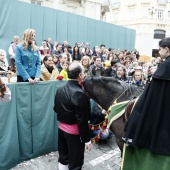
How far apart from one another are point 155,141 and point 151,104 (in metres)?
0.39

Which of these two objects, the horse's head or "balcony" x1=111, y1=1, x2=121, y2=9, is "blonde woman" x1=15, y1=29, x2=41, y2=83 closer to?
the horse's head

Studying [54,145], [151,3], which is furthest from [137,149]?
[151,3]

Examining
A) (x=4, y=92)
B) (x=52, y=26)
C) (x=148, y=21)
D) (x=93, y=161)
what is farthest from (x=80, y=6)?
(x=148, y=21)

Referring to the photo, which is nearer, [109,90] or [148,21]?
[109,90]

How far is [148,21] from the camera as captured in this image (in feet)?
130

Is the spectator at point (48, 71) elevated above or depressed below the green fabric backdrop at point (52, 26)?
below

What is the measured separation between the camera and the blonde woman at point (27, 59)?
4.51m

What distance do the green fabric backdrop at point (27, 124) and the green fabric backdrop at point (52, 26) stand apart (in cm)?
606

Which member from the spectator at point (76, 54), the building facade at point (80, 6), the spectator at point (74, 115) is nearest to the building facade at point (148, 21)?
the building facade at point (80, 6)

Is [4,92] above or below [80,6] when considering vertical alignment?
below

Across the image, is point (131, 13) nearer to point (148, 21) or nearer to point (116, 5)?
point (116, 5)

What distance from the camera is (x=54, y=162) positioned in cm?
436

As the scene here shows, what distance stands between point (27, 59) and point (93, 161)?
2645 millimetres

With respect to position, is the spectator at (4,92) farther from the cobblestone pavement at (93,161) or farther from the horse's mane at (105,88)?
the cobblestone pavement at (93,161)
